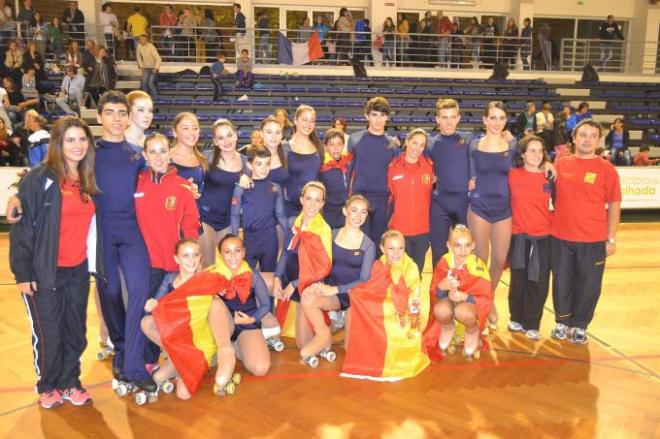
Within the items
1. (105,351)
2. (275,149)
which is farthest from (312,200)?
(105,351)

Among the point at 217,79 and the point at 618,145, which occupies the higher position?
the point at 217,79

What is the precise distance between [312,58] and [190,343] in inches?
479

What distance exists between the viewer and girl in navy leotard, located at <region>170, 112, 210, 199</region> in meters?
3.92

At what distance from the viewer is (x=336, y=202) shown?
488 centimetres

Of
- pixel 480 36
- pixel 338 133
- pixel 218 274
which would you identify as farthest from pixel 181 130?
pixel 480 36

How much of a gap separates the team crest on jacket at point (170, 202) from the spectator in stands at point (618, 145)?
385 inches

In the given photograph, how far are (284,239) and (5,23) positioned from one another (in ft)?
37.9

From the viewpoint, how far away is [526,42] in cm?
1633

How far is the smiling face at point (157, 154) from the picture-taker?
3447mm

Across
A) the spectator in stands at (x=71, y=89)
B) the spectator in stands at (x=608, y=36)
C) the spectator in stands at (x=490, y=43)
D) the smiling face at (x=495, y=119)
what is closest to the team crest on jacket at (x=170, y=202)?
the smiling face at (x=495, y=119)

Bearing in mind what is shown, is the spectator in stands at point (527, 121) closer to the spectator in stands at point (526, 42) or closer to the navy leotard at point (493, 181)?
the spectator in stands at point (526, 42)

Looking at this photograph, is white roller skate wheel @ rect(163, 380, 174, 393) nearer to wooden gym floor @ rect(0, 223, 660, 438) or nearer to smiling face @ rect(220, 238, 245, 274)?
wooden gym floor @ rect(0, 223, 660, 438)

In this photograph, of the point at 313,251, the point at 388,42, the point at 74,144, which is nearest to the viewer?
the point at 74,144

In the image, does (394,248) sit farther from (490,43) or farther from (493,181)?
(490,43)
